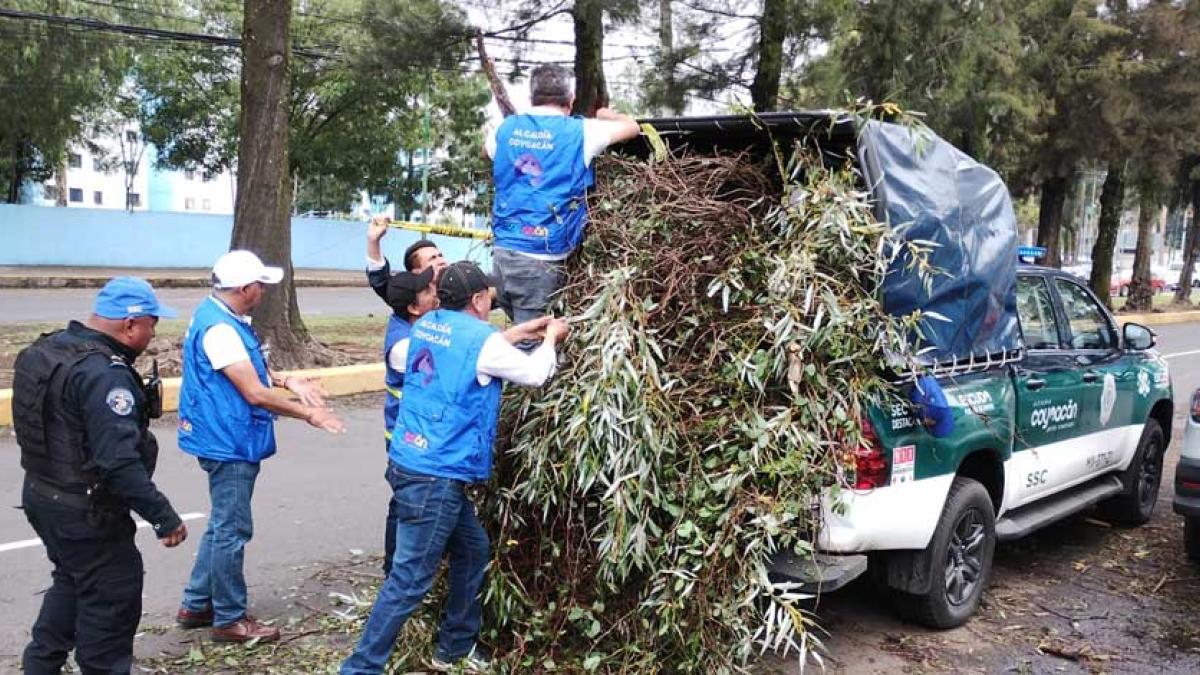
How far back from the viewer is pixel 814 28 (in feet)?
45.1

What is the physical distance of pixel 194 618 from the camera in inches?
186

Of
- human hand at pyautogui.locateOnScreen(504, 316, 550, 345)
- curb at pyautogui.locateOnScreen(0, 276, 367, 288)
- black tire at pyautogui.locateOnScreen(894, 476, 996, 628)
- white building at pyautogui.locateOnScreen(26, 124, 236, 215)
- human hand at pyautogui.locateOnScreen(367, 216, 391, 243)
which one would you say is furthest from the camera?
white building at pyautogui.locateOnScreen(26, 124, 236, 215)

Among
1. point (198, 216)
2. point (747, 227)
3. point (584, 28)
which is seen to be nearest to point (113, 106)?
point (198, 216)

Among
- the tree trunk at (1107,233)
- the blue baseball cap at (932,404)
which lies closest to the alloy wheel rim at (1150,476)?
the blue baseball cap at (932,404)

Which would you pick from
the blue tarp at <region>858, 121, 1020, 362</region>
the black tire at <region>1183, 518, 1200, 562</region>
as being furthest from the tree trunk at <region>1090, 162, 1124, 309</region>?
the blue tarp at <region>858, 121, 1020, 362</region>

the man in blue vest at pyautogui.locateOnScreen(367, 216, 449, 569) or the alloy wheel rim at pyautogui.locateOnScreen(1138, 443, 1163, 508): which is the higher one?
the man in blue vest at pyautogui.locateOnScreen(367, 216, 449, 569)

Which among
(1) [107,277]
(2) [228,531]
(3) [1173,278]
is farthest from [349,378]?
(3) [1173,278]

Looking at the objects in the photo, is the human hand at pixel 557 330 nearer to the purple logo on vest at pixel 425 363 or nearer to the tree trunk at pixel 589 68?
the purple logo on vest at pixel 425 363

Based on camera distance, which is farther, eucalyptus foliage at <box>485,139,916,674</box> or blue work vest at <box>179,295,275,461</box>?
blue work vest at <box>179,295,275,461</box>

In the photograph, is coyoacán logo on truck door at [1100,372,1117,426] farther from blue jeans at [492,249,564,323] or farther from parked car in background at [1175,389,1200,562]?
blue jeans at [492,249,564,323]

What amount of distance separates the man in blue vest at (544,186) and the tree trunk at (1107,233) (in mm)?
→ 24221

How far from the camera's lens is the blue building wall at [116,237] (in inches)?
1141

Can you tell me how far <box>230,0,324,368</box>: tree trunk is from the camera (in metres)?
10.9

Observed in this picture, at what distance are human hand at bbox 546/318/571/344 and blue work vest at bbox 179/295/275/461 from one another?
54.1 inches
